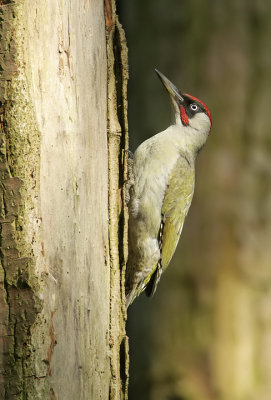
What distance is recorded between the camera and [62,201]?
6.97ft

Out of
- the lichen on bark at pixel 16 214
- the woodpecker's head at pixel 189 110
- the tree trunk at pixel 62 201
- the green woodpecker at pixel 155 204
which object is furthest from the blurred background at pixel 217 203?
the lichen on bark at pixel 16 214

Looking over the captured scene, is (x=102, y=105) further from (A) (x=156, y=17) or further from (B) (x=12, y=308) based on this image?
(A) (x=156, y=17)

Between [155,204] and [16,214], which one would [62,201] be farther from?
[155,204]

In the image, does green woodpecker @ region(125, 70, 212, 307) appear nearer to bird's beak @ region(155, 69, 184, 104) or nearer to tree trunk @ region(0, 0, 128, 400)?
bird's beak @ region(155, 69, 184, 104)

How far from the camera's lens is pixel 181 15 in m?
3.76

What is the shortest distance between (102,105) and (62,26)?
44 centimetres

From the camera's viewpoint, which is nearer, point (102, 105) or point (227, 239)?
point (102, 105)

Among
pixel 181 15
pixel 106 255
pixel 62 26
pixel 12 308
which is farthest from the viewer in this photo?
pixel 181 15

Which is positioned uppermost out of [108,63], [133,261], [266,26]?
[266,26]

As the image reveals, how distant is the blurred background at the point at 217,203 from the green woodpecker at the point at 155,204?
0.17 m

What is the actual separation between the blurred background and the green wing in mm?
179

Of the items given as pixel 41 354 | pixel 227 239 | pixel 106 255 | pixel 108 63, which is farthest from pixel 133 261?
pixel 41 354

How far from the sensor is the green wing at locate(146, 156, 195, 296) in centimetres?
378

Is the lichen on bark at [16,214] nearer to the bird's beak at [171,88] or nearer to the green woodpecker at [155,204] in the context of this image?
the green woodpecker at [155,204]
